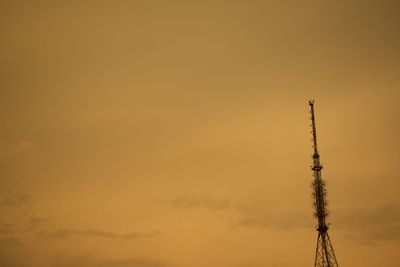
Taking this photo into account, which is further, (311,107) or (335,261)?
(311,107)

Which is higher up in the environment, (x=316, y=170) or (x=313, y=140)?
(x=313, y=140)

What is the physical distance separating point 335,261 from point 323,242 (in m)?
4.92

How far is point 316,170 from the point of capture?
378 ft

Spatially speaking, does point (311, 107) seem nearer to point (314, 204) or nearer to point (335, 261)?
point (314, 204)

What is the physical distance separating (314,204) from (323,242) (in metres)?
9.07

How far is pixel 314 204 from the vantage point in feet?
370

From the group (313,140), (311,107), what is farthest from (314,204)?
(311,107)

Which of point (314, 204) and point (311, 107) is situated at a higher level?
point (311, 107)

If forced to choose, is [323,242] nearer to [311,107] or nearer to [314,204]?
[314,204]

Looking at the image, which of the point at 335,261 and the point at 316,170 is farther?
the point at 316,170

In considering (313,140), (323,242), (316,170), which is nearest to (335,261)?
(323,242)

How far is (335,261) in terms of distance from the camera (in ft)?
355

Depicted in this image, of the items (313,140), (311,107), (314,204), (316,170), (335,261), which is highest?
(311,107)

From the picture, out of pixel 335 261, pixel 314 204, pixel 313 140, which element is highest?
pixel 313 140
